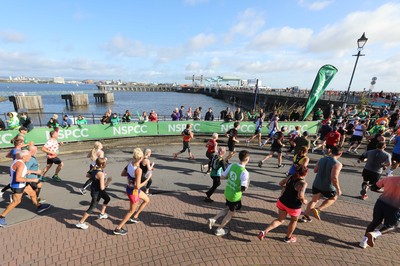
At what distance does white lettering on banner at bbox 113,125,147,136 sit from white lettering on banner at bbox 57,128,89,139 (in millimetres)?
1544

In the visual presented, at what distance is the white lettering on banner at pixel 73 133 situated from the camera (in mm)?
11180

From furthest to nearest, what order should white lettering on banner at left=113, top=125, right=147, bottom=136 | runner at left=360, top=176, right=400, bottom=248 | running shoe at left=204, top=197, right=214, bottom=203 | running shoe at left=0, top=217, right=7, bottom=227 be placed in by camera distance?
white lettering on banner at left=113, top=125, right=147, bottom=136, running shoe at left=204, top=197, right=214, bottom=203, running shoe at left=0, top=217, right=7, bottom=227, runner at left=360, top=176, right=400, bottom=248

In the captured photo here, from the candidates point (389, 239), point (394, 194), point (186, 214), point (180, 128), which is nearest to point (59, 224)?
point (186, 214)

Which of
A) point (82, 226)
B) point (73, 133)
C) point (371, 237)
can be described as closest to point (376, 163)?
point (371, 237)

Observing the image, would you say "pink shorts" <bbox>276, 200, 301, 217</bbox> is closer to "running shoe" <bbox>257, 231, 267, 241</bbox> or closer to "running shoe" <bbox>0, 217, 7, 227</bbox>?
"running shoe" <bbox>257, 231, 267, 241</bbox>

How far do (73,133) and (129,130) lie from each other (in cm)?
291

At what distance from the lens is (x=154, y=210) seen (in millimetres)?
5574

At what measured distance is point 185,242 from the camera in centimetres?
442

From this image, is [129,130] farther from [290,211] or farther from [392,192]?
[392,192]

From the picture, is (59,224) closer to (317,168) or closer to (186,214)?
(186,214)

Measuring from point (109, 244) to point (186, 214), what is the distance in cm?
186

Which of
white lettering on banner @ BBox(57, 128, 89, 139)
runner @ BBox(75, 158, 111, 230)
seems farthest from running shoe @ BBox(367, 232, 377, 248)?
white lettering on banner @ BBox(57, 128, 89, 139)

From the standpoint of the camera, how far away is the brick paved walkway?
4000 mm

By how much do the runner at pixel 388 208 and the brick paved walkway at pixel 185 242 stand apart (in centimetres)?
38
